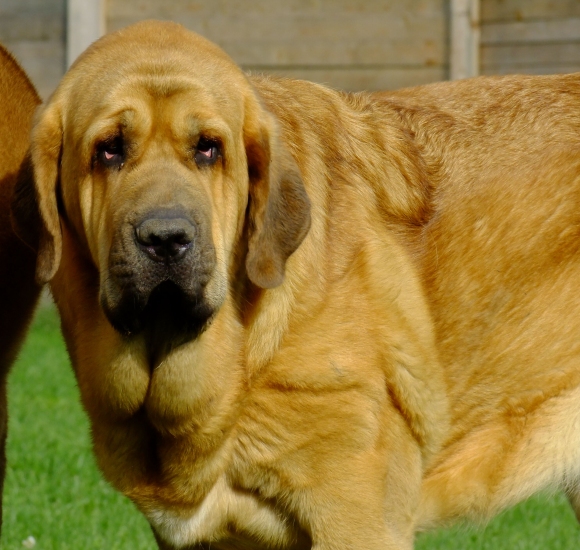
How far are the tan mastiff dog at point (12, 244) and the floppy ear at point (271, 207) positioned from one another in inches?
46.9

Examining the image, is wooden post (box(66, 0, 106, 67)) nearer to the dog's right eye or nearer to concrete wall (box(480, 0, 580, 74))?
concrete wall (box(480, 0, 580, 74))

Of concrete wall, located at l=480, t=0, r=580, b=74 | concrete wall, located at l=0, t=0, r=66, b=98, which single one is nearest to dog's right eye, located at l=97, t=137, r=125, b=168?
concrete wall, located at l=480, t=0, r=580, b=74

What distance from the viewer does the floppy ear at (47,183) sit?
3.50 m

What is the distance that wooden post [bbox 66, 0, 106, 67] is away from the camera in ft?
40.5

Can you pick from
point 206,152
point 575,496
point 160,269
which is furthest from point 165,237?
point 575,496

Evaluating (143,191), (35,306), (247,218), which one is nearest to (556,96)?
(247,218)

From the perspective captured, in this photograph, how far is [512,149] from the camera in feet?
13.6

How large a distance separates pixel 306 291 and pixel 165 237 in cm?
66

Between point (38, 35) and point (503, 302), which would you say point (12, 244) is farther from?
point (38, 35)

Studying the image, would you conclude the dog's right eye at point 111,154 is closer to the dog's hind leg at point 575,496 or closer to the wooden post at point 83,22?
the dog's hind leg at point 575,496

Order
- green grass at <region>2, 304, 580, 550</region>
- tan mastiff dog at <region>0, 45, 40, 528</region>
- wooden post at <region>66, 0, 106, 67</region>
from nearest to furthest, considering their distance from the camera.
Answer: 1. tan mastiff dog at <region>0, 45, 40, 528</region>
2. green grass at <region>2, 304, 580, 550</region>
3. wooden post at <region>66, 0, 106, 67</region>

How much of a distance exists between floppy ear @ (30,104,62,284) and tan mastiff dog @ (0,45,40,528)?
73 centimetres

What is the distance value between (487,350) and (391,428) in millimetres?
581

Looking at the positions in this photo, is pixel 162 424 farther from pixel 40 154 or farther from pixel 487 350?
pixel 487 350
